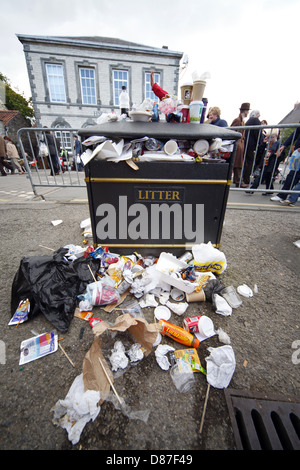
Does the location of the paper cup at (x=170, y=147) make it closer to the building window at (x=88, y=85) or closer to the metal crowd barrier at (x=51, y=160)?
the metal crowd barrier at (x=51, y=160)

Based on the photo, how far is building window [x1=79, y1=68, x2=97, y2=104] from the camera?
15.3m

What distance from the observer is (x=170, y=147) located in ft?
5.66

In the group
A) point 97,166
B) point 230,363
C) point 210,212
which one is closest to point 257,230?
point 210,212

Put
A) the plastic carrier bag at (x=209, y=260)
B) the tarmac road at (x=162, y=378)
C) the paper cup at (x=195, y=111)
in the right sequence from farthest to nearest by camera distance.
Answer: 1. the paper cup at (x=195, y=111)
2. the plastic carrier bag at (x=209, y=260)
3. the tarmac road at (x=162, y=378)

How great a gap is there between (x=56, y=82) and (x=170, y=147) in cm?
1918

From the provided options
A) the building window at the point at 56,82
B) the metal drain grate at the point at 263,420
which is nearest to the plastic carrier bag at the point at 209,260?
the metal drain grate at the point at 263,420

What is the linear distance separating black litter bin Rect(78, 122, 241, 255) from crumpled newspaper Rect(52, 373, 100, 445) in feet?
4.27

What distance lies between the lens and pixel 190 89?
7.24 feet

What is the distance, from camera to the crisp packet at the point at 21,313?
4.45ft

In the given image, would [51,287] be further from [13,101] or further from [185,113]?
[13,101]

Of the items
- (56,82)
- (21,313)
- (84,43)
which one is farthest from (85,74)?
(21,313)

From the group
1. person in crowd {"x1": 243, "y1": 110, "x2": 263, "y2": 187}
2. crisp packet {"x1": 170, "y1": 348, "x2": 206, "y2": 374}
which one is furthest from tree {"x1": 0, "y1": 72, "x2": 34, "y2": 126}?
crisp packet {"x1": 170, "y1": 348, "x2": 206, "y2": 374}

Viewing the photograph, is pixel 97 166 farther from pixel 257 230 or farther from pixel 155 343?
pixel 257 230
